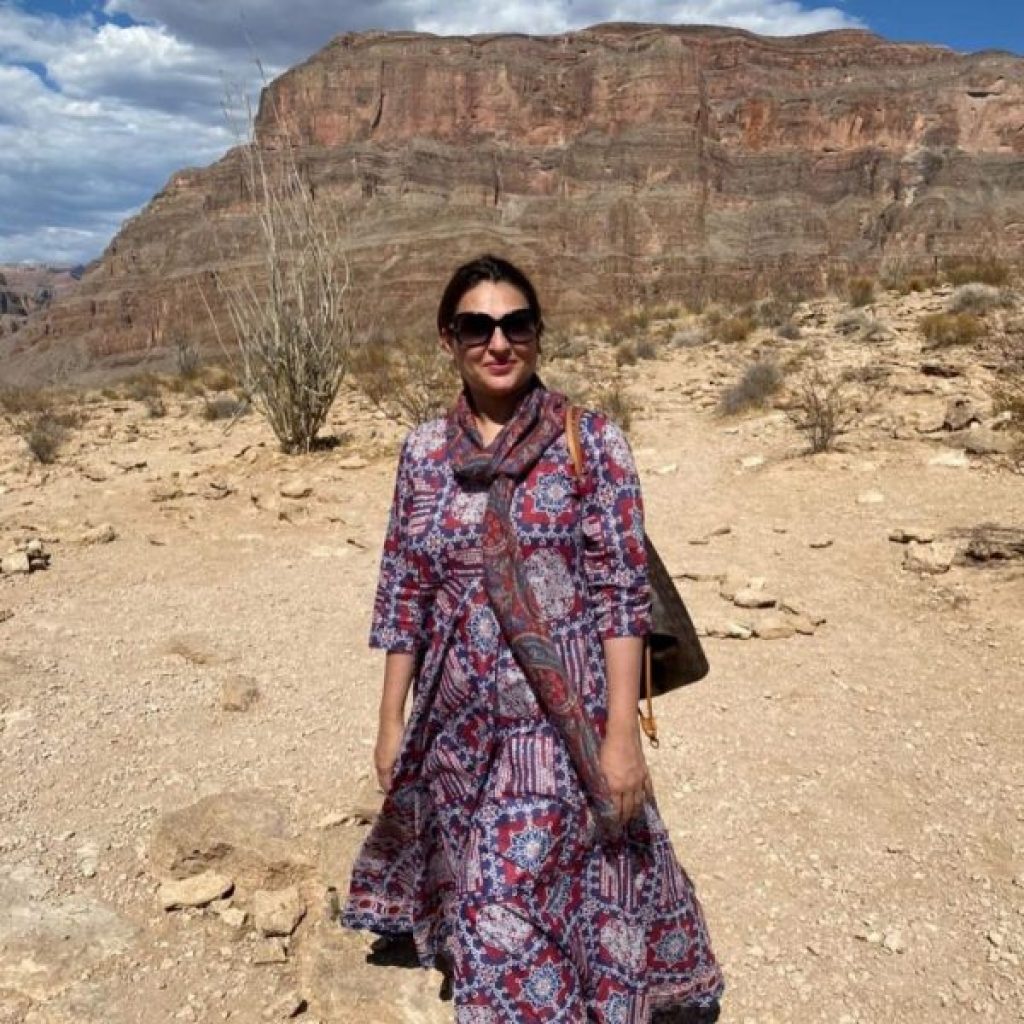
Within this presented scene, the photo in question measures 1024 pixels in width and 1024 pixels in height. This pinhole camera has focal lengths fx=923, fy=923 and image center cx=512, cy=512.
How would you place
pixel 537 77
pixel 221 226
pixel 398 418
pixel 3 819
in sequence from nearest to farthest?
1. pixel 3 819
2. pixel 398 418
3. pixel 221 226
4. pixel 537 77

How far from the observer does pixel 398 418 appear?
9.05 meters

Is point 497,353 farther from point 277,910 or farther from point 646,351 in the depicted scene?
point 646,351

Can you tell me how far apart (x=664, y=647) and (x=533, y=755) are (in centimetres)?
37

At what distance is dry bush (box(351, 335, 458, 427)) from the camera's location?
887 cm

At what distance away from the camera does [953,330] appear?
9.79 metres

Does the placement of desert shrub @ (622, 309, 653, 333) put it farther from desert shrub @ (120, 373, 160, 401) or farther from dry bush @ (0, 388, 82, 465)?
dry bush @ (0, 388, 82, 465)

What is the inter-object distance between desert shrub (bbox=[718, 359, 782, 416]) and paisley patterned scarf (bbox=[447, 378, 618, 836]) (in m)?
7.11

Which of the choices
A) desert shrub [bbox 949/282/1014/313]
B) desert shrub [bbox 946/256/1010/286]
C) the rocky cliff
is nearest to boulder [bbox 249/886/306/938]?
desert shrub [bbox 949/282/1014/313]

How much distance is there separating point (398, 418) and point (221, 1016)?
7224 millimetres

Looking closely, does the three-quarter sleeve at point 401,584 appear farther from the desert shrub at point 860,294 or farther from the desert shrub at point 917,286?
the desert shrub at point 917,286

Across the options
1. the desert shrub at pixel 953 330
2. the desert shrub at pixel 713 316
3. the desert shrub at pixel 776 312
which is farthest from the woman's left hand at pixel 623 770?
the desert shrub at pixel 713 316

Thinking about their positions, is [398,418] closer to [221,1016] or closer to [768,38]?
[221,1016]

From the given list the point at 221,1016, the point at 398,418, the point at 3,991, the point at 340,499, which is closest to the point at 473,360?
the point at 221,1016

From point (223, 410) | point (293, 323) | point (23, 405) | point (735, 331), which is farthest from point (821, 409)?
point (23, 405)
